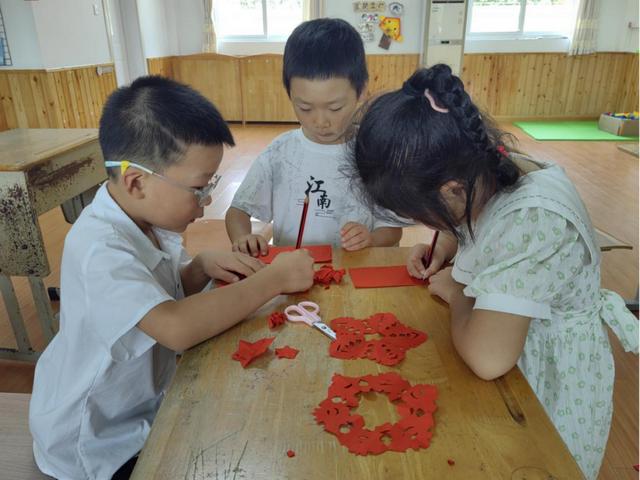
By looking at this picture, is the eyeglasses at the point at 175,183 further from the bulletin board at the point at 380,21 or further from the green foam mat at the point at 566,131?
the bulletin board at the point at 380,21

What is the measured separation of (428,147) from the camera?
804 millimetres

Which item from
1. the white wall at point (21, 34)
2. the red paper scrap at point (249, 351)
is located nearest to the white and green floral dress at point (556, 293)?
the red paper scrap at point (249, 351)

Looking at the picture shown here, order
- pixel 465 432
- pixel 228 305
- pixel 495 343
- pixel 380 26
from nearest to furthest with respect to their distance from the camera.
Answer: pixel 465 432, pixel 495 343, pixel 228 305, pixel 380 26

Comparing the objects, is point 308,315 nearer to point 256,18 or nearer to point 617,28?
point 256,18

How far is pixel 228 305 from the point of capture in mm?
897

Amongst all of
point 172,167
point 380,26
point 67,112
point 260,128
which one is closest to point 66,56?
point 67,112

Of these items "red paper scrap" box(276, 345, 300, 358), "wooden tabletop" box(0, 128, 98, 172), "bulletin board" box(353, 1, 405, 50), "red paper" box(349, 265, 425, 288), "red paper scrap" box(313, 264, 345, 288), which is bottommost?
"red paper" box(349, 265, 425, 288)

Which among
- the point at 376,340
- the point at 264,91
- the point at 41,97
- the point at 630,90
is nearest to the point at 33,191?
the point at 376,340

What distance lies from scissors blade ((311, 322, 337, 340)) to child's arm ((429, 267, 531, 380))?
204mm

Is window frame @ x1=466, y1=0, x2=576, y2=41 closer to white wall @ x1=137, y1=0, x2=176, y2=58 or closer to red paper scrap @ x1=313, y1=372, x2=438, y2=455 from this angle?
white wall @ x1=137, y1=0, x2=176, y2=58

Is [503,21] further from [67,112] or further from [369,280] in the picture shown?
[369,280]

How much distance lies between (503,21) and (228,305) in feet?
26.3

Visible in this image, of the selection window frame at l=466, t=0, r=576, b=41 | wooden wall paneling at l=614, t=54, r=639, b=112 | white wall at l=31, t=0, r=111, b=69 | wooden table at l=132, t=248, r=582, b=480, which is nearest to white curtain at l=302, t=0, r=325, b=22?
window frame at l=466, t=0, r=576, b=41

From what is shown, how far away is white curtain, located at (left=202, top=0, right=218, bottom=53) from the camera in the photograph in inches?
288
